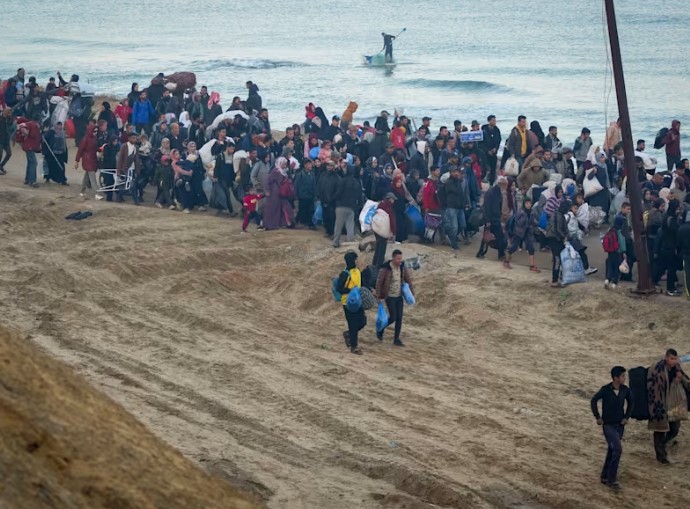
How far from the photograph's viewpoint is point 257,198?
2172 centimetres

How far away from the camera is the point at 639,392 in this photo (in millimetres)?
13289

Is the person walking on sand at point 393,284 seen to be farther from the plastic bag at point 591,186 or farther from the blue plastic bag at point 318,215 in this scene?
the plastic bag at point 591,186

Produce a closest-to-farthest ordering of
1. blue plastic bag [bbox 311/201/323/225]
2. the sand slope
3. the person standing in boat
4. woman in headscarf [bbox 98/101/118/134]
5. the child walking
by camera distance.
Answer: the sand slope
the child walking
blue plastic bag [bbox 311/201/323/225]
woman in headscarf [bbox 98/101/118/134]
the person standing in boat

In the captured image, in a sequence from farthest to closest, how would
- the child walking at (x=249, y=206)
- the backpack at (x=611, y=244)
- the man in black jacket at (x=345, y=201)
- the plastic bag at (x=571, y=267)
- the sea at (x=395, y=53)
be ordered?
the sea at (x=395, y=53), the child walking at (x=249, y=206), the man in black jacket at (x=345, y=201), the plastic bag at (x=571, y=267), the backpack at (x=611, y=244)

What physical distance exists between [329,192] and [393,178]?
1111 millimetres

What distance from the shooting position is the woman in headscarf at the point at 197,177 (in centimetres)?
2316

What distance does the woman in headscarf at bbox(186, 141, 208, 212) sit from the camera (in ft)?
76.0

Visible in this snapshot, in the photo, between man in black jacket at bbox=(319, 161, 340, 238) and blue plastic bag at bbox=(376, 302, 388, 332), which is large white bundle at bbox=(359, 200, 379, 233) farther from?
blue plastic bag at bbox=(376, 302, 388, 332)

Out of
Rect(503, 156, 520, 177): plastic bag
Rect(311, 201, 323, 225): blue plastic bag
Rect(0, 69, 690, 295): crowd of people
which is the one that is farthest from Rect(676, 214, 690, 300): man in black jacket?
Rect(311, 201, 323, 225): blue plastic bag

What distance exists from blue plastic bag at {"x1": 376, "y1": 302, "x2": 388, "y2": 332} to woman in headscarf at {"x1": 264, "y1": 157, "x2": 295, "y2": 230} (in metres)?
5.36

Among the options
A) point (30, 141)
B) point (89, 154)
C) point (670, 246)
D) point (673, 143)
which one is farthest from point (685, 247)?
point (30, 141)

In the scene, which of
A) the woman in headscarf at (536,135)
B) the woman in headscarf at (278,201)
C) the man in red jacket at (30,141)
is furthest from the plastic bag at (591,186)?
the man in red jacket at (30,141)

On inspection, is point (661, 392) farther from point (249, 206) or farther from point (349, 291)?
point (249, 206)

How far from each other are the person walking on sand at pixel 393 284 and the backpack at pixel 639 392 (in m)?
4.01
